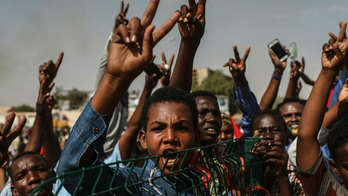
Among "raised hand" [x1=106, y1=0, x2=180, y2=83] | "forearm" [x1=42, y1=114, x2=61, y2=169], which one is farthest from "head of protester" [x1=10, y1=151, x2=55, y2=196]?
"raised hand" [x1=106, y1=0, x2=180, y2=83]

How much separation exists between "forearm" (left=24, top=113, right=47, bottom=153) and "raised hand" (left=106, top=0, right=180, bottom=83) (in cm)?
247

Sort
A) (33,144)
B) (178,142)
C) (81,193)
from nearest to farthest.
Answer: (81,193) < (178,142) < (33,144)

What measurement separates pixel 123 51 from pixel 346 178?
1878 millimetres

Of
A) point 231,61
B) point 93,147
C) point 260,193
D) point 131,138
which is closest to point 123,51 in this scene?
point 93,147

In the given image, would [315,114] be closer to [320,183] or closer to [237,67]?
[320,183]

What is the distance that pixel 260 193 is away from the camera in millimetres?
2197

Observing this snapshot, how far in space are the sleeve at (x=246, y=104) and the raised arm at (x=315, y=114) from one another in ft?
5.71

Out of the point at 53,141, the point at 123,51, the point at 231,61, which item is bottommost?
the point at 53,141

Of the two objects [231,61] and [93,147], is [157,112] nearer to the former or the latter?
[93,147]

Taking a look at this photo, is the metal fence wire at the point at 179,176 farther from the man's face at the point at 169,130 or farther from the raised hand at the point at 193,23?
the raised hand at the point at 193,23

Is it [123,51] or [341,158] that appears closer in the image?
[123,51]

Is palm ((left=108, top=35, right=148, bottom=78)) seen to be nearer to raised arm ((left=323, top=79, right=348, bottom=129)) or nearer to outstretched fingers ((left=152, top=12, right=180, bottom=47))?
outstretched fingers ((left=152, top=12, right=180, bottom=47))

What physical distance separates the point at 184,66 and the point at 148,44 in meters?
1.42

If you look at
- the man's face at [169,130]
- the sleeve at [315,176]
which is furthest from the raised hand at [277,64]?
the man's face at [169,130]
